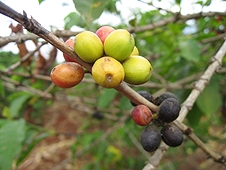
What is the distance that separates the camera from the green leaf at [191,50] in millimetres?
2227

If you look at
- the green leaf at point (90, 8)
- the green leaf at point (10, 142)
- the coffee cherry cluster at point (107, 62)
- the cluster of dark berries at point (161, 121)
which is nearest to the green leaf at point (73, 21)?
the green leaf at point (90, 8)

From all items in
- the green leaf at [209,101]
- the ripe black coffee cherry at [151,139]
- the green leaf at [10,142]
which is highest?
the ripe black coffee cherry at [151,139]

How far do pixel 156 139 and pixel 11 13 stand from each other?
76 cm

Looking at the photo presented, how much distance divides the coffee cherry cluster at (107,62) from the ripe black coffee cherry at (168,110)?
164 millimetres

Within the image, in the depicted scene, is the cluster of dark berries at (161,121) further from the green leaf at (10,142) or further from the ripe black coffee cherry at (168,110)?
the green leaf at (10,142)

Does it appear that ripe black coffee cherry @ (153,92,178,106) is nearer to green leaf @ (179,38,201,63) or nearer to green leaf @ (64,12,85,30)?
green leaf @ (179,38,201,63)

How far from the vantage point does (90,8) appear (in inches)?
72.8

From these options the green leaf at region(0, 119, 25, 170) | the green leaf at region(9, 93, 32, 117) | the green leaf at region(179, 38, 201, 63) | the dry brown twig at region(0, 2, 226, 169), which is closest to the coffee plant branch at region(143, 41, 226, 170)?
the dry brown twig at region(0, 2, 226, 169)

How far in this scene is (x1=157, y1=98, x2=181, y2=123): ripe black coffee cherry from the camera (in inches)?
37.9

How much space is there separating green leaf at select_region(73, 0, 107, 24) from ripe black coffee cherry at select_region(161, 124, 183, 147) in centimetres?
123

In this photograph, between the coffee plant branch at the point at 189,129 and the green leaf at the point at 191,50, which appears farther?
the green leaf at the point at 191,50

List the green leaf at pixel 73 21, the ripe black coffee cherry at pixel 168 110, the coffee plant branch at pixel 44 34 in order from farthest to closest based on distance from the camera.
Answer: the green leaf at pixel 73 21 < the ripe black coffee cherry at pixel 168 110 < the coffee plant branch at pixel 44 34

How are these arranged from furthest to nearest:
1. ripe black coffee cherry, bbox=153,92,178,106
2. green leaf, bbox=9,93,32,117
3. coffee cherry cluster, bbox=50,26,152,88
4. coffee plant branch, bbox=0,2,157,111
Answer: green leaf, bbox=9,93,32,117 < ripe black coffee cherry, bbox=153,92,178,106 < coffee cherry cluster, bbox=50,26,152,88 < coffee plant branch, bbox=0,2,157,111

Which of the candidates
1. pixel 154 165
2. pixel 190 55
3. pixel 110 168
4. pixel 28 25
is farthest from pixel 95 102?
pixel 28 25
